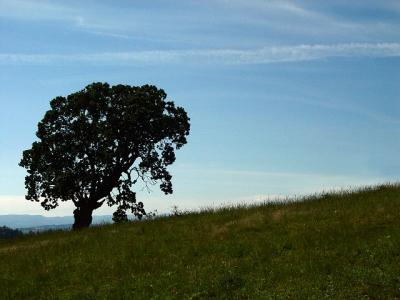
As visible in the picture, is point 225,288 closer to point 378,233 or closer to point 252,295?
point 252,295

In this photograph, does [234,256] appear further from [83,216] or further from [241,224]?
[83,216]

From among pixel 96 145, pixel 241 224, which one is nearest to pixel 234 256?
pixel 241 224

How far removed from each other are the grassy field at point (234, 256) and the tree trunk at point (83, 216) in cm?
1339

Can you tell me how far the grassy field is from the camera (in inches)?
685

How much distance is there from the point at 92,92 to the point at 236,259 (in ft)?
94.3

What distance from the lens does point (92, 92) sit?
150 feet

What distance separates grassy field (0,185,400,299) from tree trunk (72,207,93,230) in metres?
13.4

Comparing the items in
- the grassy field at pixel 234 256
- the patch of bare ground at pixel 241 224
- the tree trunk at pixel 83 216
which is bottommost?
the grassy field at pixel 234 256

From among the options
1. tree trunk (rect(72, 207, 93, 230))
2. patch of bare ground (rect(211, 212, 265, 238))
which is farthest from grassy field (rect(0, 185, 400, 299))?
tree trunk (rect(72, 207, 93, 230))

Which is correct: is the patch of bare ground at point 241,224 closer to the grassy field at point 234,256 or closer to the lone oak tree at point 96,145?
the grassy field at point 234,256

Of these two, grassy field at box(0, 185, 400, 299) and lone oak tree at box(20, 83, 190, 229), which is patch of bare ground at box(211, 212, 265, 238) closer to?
grassy field at box(0, 185, 400, 299)

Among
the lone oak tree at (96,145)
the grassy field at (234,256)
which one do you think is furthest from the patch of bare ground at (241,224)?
the lone oak tree at (96,145)

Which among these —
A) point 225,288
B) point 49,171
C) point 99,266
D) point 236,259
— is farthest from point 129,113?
point 225,288

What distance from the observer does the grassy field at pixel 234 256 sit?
57.1 ft
